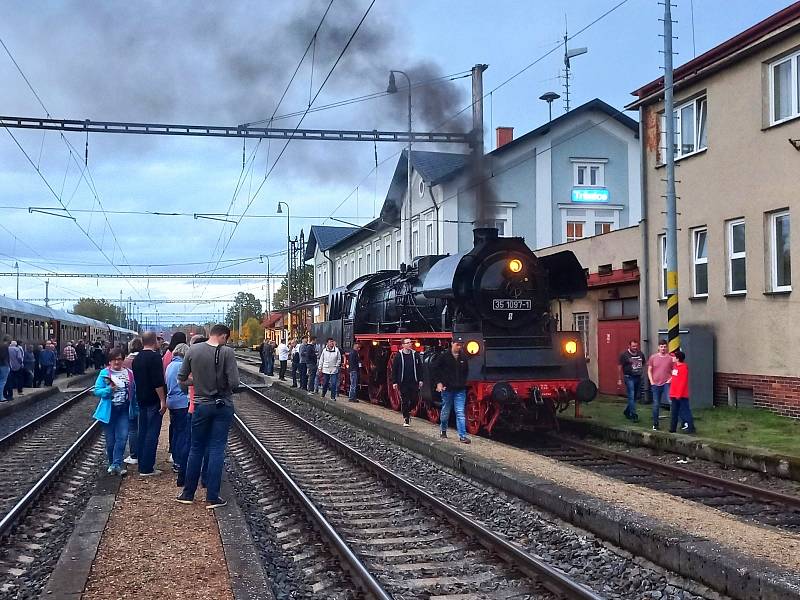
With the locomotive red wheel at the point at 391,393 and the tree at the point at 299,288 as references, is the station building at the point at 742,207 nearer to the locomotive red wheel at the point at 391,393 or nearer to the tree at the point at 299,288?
the locomotive red wheel at the point at 391,393

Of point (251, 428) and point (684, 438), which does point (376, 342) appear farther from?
point (684, 438)

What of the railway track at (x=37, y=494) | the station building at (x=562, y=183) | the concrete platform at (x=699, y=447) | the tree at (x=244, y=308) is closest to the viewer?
the railway track at (x=37, y=494)

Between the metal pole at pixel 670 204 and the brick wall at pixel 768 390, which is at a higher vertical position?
the metal pole at pixel 670 204

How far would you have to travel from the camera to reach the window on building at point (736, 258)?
15.7 meters

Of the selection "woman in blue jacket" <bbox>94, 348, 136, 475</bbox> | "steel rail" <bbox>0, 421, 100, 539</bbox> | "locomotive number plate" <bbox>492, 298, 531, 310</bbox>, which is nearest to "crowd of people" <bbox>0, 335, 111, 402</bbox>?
"steel rail" <bbox>0, 421, 100, 539</bbox>

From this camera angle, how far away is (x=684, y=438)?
12.4 meters

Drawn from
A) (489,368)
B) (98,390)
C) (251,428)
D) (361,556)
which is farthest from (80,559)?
(251,428)

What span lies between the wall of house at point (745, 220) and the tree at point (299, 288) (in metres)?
31.0

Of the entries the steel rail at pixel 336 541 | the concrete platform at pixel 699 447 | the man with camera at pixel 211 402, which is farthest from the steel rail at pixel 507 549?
the concrete platform at pixel 699 447

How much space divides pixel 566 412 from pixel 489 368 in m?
3.78

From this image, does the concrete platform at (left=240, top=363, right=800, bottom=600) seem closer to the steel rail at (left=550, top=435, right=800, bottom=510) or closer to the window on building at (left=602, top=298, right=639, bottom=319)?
the steel rail at (left=550, top=435, right=800, bottom=510)

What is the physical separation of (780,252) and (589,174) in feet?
62.4

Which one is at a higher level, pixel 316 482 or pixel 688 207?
pixel 688 207

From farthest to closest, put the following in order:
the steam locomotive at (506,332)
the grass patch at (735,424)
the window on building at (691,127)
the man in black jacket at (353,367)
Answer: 1. the man in black jacket at (353,367)
2. the window on building at (691,127)
3. the steam locomotive at (506,332)
4. the grass patch at (735,424)
